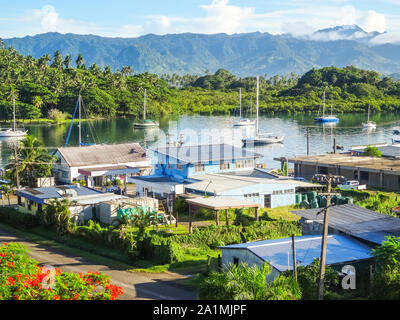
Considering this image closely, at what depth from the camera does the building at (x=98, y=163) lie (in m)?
43.1

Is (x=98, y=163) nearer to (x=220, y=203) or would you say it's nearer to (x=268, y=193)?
(x=268, y=193)

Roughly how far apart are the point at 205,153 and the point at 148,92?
297 ft

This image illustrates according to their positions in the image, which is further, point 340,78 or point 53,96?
point 340,78

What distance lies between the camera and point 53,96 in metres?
107

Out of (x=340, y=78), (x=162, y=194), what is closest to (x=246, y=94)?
(x=340, y=78)

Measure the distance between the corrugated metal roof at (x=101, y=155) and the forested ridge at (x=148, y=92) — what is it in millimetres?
59546

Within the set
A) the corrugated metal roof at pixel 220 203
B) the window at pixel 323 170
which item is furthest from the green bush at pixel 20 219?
the window at pixel 323 170

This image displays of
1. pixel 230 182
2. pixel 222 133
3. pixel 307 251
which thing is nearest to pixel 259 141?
pixel 222 133

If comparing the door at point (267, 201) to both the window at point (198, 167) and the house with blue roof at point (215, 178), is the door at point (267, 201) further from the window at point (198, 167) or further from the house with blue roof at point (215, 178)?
the window at point (198, 167)

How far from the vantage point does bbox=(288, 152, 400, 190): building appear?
129 ft

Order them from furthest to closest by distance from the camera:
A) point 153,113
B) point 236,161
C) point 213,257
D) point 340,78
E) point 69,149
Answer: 1. point 340,78
2. point 153,113
3. point 69,149
4. point 236,161
5. point 213,257

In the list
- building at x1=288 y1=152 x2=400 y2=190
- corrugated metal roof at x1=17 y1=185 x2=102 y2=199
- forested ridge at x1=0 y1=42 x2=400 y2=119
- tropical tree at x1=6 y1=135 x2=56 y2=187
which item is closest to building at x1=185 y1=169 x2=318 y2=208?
corrugated metal roof at x1=17 y1=185 x2=102 y2=199

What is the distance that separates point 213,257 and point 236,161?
1615 cm
